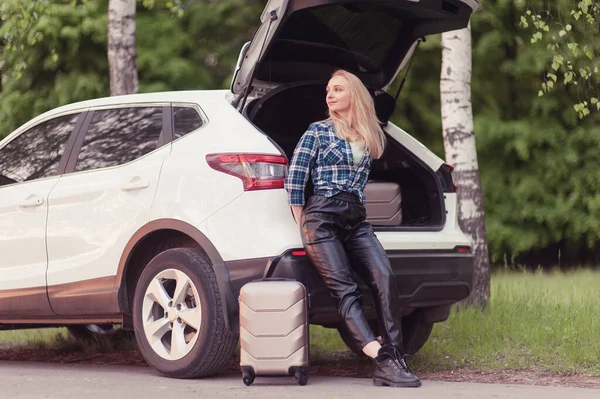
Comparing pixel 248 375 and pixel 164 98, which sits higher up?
pixel 164 98

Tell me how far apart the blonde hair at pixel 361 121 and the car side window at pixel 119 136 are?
1.19 meters

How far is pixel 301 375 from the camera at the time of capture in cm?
627

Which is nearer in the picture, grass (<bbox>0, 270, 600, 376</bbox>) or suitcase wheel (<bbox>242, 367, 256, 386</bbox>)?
suitcase wheel (<bbox>242, 367, 256, 386</bbox>)

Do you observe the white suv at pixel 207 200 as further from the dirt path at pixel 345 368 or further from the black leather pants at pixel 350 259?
the dirt path at pixel 345 368

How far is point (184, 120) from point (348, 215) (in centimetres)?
122

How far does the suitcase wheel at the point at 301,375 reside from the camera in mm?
6246

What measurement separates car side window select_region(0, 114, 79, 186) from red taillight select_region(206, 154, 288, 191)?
1.66 meters

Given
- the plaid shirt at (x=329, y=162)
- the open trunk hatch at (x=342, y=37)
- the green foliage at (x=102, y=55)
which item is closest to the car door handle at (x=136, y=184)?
the open trunk hatch at (x=342, y=37)

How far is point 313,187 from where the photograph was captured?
6.80 metres

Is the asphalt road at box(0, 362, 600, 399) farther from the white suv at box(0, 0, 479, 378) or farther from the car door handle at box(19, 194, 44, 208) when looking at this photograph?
the car door handle at box(19, 194, 44, 208)

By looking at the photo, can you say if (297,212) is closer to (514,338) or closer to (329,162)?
(329,162)

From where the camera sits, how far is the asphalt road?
19.4ft

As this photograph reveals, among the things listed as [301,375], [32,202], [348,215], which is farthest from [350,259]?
[32,202]

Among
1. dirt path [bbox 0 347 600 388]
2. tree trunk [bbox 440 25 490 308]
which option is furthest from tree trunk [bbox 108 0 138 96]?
tree trunk [bbox 440 25 490 308]
